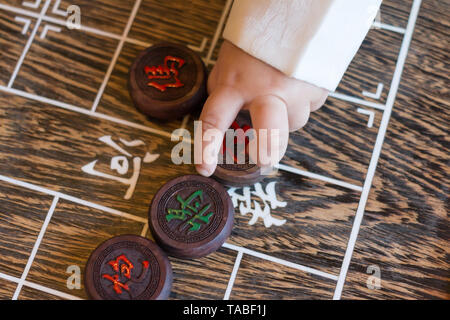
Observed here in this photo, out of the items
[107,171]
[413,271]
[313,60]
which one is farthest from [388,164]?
[107,171]

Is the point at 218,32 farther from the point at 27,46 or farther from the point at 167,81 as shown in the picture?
the point at 27,46

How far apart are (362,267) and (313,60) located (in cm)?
46

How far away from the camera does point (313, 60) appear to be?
908 millimetres

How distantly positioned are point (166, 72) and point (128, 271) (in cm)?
45

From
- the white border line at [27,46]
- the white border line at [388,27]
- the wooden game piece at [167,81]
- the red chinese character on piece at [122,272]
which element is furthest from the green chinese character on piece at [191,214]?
the white border line at [388,27]

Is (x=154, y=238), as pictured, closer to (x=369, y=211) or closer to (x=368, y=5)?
(x=369, y=211)

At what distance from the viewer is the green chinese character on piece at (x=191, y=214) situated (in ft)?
3.25

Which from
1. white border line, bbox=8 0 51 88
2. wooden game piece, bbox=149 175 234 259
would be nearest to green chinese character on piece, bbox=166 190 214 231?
wooden game piece, bbox=149 175 234 259

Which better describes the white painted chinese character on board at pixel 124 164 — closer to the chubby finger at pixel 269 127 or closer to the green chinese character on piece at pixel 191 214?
the green chinese character on piece at pixel 191 214

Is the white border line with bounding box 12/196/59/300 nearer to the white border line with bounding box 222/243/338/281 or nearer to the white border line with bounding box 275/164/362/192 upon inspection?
the white border line with bounding box 222/243/338/281

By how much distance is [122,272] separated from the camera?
0.97 meters

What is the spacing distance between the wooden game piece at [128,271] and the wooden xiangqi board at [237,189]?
0.19ft

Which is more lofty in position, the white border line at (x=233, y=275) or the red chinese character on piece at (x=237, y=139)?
the red chinese character on piece at (x=237, y=139)
